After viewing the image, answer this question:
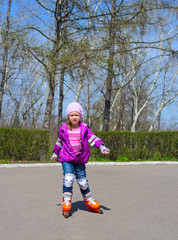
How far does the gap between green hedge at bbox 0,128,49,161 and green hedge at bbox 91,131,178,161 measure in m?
2.36

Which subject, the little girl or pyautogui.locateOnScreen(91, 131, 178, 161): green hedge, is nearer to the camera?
the little girl

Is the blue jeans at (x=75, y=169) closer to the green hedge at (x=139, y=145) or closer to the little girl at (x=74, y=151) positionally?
the little girl at (x=74, y=151)

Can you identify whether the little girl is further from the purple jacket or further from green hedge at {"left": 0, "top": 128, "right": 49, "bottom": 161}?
green hedge at {"left": 0, "top": 128, "right": 49, "bottom": 161}

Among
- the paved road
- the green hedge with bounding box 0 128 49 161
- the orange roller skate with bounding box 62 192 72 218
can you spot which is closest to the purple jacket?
the orange roller skate with bounding box 62 192 72 218

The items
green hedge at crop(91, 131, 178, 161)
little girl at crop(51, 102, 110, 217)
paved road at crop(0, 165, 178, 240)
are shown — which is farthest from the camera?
green hedge at crop(91, 131, 178, 161)

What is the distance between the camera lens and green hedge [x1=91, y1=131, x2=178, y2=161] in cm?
1499

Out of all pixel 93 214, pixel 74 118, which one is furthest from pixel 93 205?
pixel 74 118

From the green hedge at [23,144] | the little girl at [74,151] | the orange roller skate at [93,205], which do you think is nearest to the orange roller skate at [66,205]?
the little girl at [74,151]

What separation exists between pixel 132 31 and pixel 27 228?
11.4 metres

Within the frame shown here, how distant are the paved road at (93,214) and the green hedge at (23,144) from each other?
4.80 meters

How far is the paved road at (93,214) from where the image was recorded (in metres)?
4.04

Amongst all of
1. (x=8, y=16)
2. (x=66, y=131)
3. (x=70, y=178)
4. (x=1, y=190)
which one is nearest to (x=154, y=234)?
(x=70, y=178)

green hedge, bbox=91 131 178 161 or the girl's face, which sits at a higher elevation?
the girl's face

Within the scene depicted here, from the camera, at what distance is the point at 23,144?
1320cm
